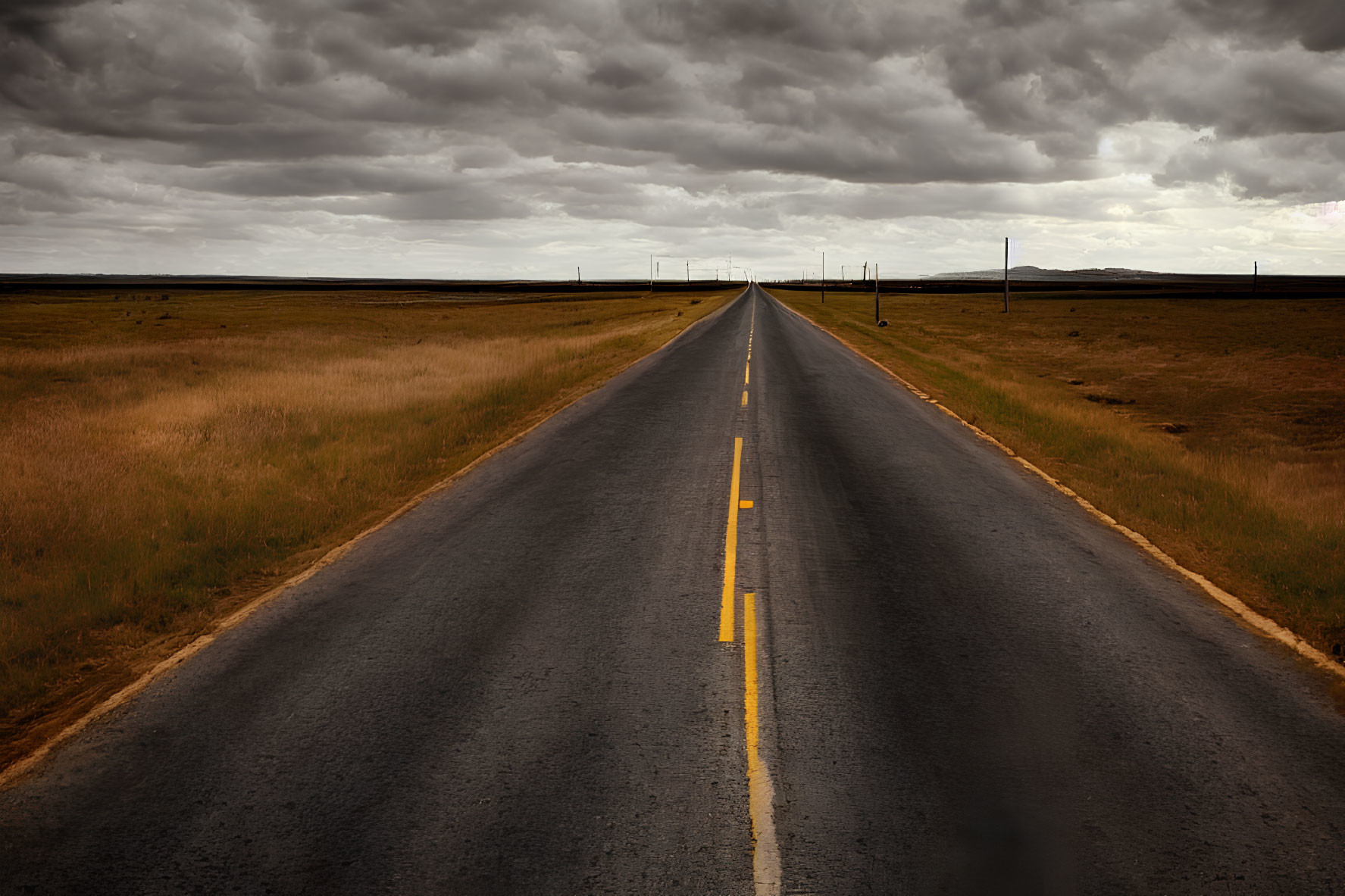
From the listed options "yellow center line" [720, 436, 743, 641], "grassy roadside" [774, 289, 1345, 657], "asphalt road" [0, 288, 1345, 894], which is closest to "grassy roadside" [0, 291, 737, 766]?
"asphalt road" [0, 288, 1345, 894]

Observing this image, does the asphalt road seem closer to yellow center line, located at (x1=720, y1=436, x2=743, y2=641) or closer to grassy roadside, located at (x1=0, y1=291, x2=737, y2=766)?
yellow center line, located at (x1=720, y1=436, x2=743, y2=641)

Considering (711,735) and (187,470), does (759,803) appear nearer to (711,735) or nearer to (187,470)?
(711,735)

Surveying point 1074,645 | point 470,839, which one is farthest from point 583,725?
point 1074,645

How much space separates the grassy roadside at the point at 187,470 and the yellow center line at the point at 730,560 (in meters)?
4.45

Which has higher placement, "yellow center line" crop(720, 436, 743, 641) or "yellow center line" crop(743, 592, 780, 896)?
"yellow center line" crop(720, 436, 743, 641)

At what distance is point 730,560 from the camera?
783 centimetres

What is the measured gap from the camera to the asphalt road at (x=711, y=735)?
3.87 meters

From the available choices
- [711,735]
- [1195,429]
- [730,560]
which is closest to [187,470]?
[730,560]

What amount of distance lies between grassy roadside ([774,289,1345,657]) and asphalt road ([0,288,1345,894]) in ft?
3.78

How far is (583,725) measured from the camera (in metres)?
5.00

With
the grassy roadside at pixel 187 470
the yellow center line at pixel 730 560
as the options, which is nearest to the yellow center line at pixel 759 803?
the yellow center line at pixel 730 560

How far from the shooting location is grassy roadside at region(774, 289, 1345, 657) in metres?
8.15

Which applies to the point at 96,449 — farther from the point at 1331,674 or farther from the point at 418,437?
the point at 1331,674

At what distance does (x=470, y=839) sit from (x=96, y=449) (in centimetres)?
1173
